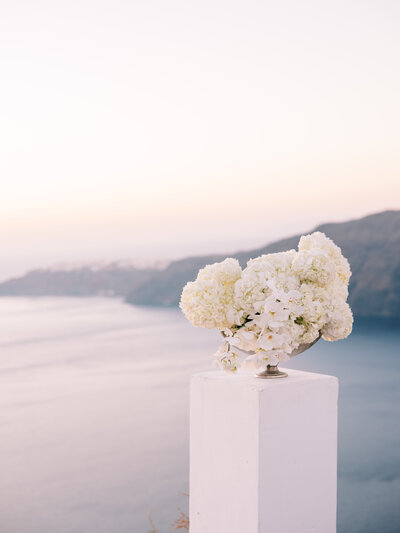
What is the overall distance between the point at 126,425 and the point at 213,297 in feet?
62.8

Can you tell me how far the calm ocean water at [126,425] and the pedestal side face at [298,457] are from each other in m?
11.3

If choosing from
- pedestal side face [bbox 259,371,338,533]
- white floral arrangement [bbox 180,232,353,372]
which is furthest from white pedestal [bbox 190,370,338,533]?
white floral arrangement [bbox 180,232,353,372]

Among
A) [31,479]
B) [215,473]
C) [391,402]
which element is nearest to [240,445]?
[215,473]

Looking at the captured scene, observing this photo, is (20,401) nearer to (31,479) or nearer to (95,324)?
(31,479)

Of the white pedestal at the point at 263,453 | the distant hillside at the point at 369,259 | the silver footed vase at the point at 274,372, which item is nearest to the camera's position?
the white pedestal at the point at 263,453

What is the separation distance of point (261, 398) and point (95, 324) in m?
43.2

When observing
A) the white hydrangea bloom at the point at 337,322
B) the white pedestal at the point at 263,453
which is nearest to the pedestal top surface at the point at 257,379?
the white pedestal at the point at 263,453

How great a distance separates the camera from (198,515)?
2.07 m

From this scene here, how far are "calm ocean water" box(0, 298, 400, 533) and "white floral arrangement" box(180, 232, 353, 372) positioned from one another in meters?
11.5

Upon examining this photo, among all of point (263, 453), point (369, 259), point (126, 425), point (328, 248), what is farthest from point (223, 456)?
point (369, 259)

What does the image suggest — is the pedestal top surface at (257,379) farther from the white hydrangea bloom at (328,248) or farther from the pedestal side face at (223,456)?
the white hydrangea bloom at (328,248)

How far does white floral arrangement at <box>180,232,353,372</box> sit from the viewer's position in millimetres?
1901

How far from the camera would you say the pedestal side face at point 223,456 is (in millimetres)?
1847

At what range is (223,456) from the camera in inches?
76.5
